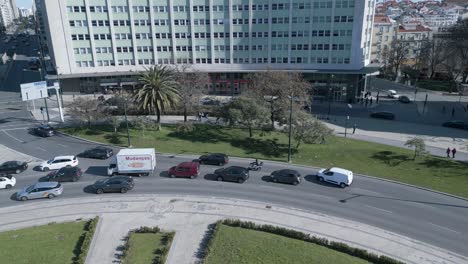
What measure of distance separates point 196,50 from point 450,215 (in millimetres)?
65200

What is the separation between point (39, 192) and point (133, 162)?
32.5 ft

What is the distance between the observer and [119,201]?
34.0 metres

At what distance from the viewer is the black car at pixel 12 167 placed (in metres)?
40.3

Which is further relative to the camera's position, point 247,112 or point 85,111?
point 85,111

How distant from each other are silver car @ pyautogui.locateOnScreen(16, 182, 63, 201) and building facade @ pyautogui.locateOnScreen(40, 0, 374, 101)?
152 ft

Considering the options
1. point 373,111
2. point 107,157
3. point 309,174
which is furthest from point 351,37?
point 107,157

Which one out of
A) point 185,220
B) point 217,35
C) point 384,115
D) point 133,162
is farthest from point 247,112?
point 217,35

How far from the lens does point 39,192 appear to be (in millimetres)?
34531

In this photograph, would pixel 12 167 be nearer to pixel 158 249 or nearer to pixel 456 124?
pixel 158 249

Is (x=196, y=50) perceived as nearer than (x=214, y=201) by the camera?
No

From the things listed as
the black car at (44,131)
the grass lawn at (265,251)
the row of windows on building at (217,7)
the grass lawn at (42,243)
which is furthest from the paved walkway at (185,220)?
the row of windows on building at (217,7)

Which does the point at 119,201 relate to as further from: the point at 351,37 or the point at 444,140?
the point at 351,37

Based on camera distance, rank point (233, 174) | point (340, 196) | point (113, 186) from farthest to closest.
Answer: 1. point (233, 174)
2. point (113, 186)
3. point (340, 196)

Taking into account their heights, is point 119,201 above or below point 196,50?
below
